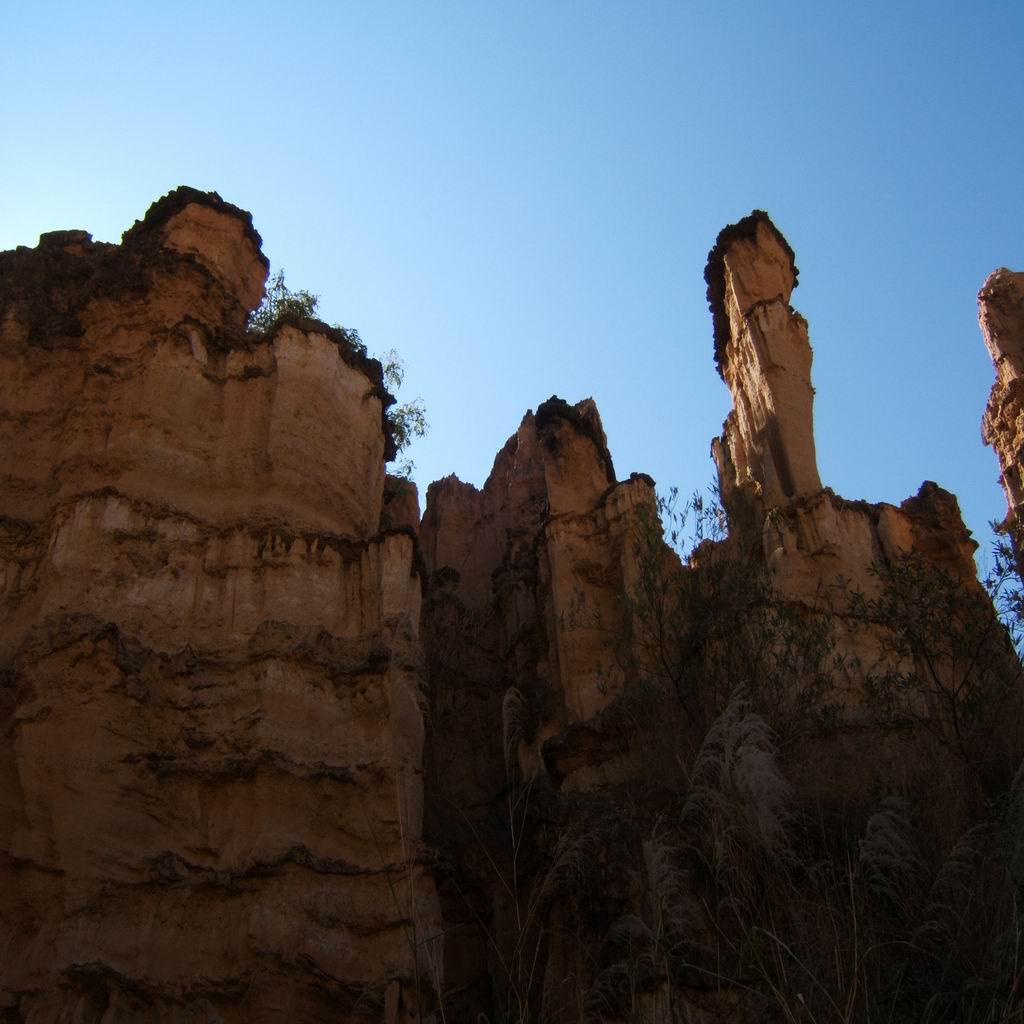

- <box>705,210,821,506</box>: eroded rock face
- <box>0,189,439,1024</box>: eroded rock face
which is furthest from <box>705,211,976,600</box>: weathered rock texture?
<box>0,189,439,1024</box>: eroded rock face

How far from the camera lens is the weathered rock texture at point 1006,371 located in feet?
95.0

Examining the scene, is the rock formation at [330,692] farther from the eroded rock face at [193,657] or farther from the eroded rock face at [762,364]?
the eroded rock face at [762,364]

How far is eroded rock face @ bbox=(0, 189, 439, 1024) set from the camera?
12312mm

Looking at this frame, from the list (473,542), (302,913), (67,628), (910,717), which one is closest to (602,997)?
(302,913)

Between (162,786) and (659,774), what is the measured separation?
6.20 m

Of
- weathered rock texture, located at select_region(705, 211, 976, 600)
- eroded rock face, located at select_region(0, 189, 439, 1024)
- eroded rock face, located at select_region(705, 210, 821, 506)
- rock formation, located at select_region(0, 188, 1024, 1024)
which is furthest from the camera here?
eroded rock face, located at select_region(705, 210, 821, 506)

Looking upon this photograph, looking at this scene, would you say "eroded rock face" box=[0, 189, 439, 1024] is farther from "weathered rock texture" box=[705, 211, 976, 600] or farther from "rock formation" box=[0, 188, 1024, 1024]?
"weathered rock texture" box=[705, 211, 976, 600]

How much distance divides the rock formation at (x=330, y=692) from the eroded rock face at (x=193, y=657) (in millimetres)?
→ 43

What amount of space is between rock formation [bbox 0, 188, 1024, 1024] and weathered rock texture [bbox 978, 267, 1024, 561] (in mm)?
6944

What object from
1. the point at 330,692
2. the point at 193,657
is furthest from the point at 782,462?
the point at 193,657

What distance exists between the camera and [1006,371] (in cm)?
3042

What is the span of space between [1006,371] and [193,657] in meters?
24.6

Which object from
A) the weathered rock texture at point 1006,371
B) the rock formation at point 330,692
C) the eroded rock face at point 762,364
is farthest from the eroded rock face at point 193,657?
the weathered rock texture at point 1006,371

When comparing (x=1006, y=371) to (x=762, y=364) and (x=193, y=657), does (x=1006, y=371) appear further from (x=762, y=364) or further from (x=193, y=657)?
(x=193, y=657)
